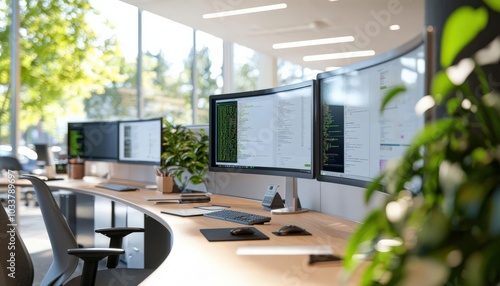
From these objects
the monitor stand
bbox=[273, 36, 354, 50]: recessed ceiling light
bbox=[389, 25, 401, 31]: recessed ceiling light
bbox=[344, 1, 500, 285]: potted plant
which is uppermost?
bbox=[273, 36, 354, 50]: recessed ceiling light

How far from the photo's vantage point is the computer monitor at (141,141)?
11.3ft

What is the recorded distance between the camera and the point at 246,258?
144 cm

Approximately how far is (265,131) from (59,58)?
625cm

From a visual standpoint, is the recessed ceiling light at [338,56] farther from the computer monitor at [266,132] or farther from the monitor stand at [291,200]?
the monitor stand at [291,200]

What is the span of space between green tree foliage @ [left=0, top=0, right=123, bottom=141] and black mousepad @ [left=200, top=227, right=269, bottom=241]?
219 inches

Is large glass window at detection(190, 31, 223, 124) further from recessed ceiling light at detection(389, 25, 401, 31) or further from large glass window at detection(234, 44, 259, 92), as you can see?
recessed ceiling light at detection(389, 25, 401, 31)

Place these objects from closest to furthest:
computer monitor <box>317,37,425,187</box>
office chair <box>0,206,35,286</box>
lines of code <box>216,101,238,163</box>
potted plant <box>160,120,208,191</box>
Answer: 1. computer monitor <box>317,37,425,187</box>
2. office chair <box>0,206,35,286</box>
3. lines of code <box>216,101,238,163</box>
4. potted plant <box>160,120,208,191</box>

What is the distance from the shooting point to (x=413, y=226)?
23.0 inches

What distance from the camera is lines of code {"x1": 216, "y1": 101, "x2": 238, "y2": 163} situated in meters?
2.59

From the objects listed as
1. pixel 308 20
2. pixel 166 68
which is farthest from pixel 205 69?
pixel 308 20

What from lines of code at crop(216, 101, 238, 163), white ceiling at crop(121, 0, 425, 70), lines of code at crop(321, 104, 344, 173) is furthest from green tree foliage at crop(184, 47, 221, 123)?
lines of code at crop(321, 104, 344, 173)

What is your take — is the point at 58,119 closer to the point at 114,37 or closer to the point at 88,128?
the point at 114,37

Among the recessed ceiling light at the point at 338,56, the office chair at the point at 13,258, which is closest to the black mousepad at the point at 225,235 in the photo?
the office chair at the point at 13,258

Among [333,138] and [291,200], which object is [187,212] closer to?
[291,200]
